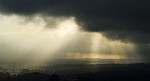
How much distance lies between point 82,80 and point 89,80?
11.6 ft

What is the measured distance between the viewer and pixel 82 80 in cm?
19700

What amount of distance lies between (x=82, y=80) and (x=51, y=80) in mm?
18071

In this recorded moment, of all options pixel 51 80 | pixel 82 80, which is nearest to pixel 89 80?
pixel 82 80

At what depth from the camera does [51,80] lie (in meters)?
187

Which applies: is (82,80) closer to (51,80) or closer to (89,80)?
(89,80)

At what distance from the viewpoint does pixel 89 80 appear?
7741 inches

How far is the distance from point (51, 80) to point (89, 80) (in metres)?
20.9
